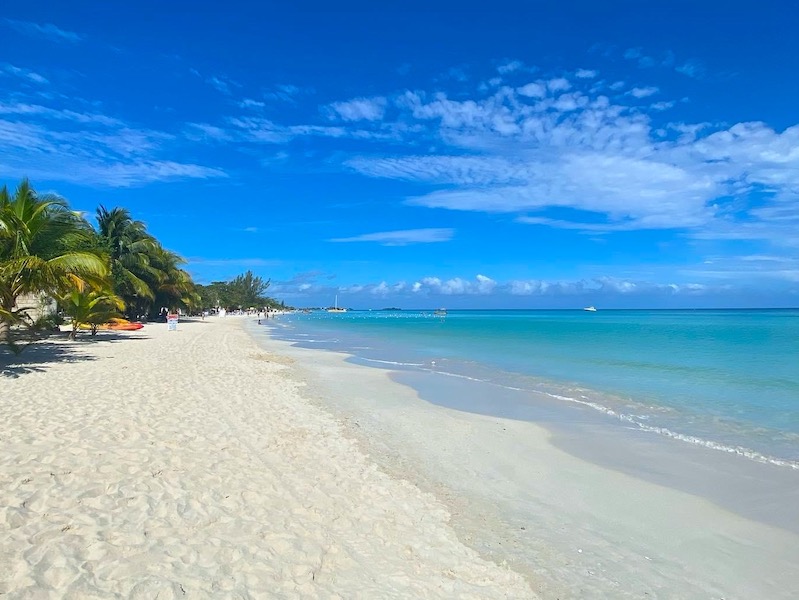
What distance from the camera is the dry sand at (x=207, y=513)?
3.30 m

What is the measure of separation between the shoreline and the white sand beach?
0.07 feet

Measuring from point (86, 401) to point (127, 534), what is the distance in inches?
212

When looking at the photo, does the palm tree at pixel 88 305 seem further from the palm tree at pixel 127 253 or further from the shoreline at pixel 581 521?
the shoreline at pixel 581 521

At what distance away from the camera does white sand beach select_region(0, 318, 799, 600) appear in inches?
135

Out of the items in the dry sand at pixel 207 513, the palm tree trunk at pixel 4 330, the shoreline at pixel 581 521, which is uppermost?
the palm tree trunk at pixel 4 330

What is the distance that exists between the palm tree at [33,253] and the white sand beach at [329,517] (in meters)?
5.86

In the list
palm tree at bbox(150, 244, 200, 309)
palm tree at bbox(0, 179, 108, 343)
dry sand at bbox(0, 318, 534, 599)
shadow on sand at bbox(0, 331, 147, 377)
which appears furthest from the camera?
palm tree at bbox(150, 244, 200, 309)

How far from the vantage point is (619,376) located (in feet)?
53.3

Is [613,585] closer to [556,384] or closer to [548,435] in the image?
[548,435]

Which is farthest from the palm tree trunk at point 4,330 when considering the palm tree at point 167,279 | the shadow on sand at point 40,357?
the palm tree at point 167,279

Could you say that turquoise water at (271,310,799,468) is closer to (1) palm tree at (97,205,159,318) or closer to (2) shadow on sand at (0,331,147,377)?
(2) shadow on sand at (0,331,147,377)

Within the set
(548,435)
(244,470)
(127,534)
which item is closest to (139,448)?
(244,470)

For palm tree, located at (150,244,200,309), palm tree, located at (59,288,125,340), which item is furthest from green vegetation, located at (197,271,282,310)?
palm tree, located at (59,288,125,340)

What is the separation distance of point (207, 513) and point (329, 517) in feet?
3.41
